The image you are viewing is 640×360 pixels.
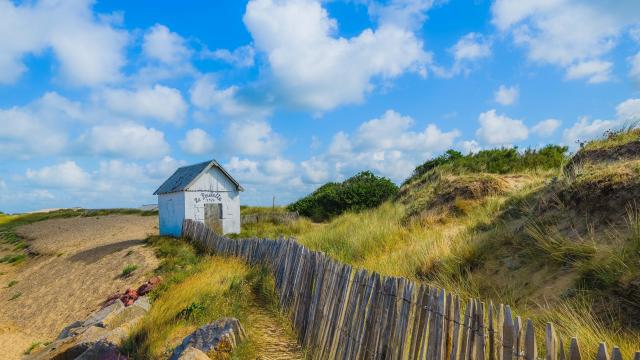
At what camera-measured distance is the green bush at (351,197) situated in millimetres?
22859

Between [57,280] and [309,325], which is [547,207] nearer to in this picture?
[309,325]

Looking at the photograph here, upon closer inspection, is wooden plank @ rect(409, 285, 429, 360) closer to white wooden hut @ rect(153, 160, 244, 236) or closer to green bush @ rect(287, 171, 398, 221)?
white wooden hut @ rect(153, 160, 244, 236)

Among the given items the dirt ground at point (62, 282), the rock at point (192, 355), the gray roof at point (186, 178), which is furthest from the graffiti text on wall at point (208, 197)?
the rock at point (192, 355)

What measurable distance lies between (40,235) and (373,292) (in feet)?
90.1

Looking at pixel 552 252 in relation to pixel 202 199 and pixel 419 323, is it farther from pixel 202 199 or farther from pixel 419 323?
pixel 202 199

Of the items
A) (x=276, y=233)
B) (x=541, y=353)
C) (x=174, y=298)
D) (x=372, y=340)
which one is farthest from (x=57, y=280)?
(x=541, y=353)

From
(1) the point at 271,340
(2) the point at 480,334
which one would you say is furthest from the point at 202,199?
(2) the point at 480,334

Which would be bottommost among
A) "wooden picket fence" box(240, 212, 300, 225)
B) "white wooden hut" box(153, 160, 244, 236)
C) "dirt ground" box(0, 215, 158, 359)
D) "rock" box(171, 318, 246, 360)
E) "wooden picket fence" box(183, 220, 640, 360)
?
"dirt ground" box(0, 215, 158, 359)

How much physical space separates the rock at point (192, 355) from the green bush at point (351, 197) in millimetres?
17749

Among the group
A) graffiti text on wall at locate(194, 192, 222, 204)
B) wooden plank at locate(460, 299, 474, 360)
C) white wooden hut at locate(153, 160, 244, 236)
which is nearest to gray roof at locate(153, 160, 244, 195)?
white wooden hut at locate(153, 160, 244, 236)

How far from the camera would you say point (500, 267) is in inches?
240

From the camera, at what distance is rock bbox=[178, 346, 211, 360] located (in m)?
4.51

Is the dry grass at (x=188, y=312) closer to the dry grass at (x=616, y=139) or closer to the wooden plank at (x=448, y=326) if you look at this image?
the wooden plank at (x=448, y=326)

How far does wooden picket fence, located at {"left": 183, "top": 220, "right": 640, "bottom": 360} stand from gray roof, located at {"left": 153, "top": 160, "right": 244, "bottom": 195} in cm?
1196
